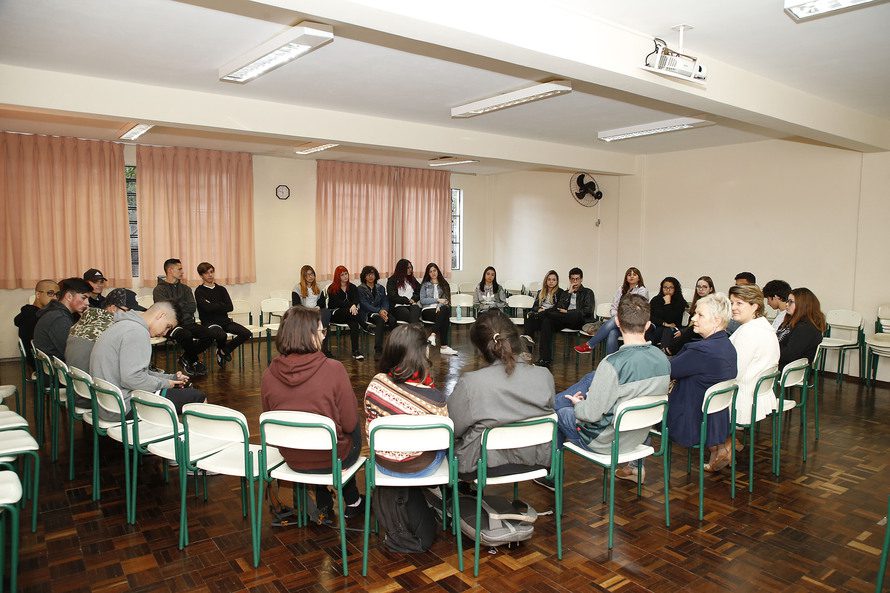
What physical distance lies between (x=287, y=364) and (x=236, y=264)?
647 cm

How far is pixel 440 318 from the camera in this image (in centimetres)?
867

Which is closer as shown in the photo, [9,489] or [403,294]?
[9,489]

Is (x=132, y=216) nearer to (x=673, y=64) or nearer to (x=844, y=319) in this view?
(x=673, y=64)

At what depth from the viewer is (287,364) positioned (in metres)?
3.07

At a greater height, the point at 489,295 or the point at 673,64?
the point at 673,64

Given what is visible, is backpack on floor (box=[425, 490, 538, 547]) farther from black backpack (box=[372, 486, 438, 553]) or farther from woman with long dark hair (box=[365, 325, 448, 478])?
woman with long dark hair (box=[365, 325, 448, 478])

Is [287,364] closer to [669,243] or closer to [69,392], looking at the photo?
[69,392]

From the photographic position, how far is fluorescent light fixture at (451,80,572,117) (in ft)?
16.1

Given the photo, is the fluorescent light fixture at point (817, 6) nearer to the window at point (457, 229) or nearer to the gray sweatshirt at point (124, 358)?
the gray sweatshirt at point (124, 358)

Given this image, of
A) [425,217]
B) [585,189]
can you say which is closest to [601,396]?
[585,189]

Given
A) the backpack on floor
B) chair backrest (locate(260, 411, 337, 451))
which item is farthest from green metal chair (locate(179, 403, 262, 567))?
the backpack on floor

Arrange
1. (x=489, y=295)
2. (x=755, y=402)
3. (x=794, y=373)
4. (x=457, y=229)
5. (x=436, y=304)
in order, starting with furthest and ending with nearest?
(x=457, y=229) < (x=489, y=295) < (x=436, y=304) < (x=794, y=373) < (x=755, y=402)

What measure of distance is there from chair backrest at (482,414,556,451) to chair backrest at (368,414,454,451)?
0.20 m

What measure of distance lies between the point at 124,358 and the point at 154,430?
1.64 feet
